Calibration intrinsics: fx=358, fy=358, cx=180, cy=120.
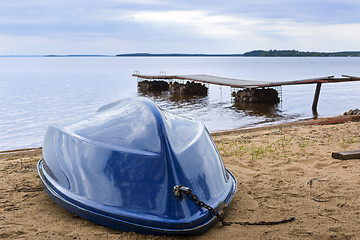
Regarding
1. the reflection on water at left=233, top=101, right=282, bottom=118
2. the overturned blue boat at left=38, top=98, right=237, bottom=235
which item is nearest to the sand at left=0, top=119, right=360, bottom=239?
the overturned blue boat at left=38, top=98, right=237, bottom=235

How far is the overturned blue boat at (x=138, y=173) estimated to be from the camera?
326cm

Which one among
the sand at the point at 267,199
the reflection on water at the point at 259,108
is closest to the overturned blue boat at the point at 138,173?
the sand at the point at 267,199

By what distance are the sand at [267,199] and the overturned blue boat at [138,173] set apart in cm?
20

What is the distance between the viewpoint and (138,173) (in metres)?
3.41

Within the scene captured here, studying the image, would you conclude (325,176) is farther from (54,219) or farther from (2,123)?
(2,123)

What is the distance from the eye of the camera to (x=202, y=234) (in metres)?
3.38

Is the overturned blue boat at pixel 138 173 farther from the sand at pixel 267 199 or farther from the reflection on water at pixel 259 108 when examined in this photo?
the reflection on water at pixel 259 108

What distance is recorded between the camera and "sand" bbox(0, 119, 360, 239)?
3.52 metres

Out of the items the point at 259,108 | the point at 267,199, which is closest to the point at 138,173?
the point at 267,199

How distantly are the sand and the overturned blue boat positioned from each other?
0.65 feet

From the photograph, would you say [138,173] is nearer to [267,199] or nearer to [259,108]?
[267,199]

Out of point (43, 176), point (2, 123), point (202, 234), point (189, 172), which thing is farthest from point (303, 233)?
point (2, 123)

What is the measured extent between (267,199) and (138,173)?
1.89 meters

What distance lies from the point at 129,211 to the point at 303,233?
5.64ft
